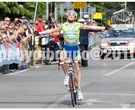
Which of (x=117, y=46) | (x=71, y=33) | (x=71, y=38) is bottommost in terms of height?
(x=117, y=46)

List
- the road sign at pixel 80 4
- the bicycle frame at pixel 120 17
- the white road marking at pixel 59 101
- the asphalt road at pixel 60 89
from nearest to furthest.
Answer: the white road marking at pixel 59 101 < the asphalt road at pixel 60 89 < the road sign at pixel 80 4 < the bicycle frame at pixel 120 17

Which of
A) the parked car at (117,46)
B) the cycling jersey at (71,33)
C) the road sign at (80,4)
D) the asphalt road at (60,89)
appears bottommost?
the asphalt road at (60,89)

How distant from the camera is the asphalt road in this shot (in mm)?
13191

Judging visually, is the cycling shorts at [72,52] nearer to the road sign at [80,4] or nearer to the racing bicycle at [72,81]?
the racing bicycle at [72,81]

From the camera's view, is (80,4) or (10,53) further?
(80,4)

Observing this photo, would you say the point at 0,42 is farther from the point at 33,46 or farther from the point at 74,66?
the point at 74,66

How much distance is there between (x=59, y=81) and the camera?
18.8 m

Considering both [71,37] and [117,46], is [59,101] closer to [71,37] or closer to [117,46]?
[71,37]

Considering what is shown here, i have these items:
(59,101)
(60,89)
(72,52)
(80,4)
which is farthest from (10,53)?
(80,4)

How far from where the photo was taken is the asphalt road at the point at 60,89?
13191 mm

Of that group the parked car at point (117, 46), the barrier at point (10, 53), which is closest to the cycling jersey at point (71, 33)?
the barrier at point (10, 53)

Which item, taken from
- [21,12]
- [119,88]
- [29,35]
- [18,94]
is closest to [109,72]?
[29,35]

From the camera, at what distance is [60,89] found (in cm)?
1638

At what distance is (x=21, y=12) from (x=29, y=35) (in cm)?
2233
